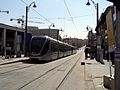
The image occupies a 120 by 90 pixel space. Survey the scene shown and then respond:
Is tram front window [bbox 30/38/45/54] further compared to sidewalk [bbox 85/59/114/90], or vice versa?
tram front window [bbox 30/38/45/54]

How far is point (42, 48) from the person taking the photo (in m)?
38.8

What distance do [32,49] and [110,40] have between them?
92.7 feet

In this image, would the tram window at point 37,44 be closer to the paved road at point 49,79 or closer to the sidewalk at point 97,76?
the sidewalk at point 97,76

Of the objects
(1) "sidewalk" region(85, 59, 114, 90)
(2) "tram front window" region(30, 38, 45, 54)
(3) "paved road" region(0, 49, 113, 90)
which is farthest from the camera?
(2) "tram front window" region(30, 38, 45, 54)

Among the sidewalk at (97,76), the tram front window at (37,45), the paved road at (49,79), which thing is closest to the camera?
the paved road at (49,79)

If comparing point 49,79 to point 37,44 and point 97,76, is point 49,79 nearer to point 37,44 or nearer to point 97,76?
point 97,76

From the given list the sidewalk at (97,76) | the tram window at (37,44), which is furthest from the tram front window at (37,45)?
the sidewalk at (97,76)

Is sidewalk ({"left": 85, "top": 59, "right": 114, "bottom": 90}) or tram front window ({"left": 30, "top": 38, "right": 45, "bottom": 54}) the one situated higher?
tram front window ({"left": 30, "top": 38, "right": 45, "bottom": 54})

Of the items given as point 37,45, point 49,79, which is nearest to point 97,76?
point 49,79

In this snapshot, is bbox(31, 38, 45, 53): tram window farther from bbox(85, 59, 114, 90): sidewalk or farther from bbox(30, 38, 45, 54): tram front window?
bbox(85, 59, 114, 90): sidewalk

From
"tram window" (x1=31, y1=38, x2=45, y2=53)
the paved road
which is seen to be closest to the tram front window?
"tram window" (x1=31, y1=38, x2=45, y2=53)

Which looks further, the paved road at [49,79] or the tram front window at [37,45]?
the tram front window at [37,45]

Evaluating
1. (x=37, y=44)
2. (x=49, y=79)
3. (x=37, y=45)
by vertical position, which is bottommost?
(x=49, y=79)

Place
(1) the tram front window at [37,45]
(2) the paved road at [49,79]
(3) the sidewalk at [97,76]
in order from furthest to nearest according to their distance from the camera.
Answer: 1. (1) the tram front window at [37,45]
2. (3) the sidewalk at [97,76]
3. (2) the paved road at [49,79]
